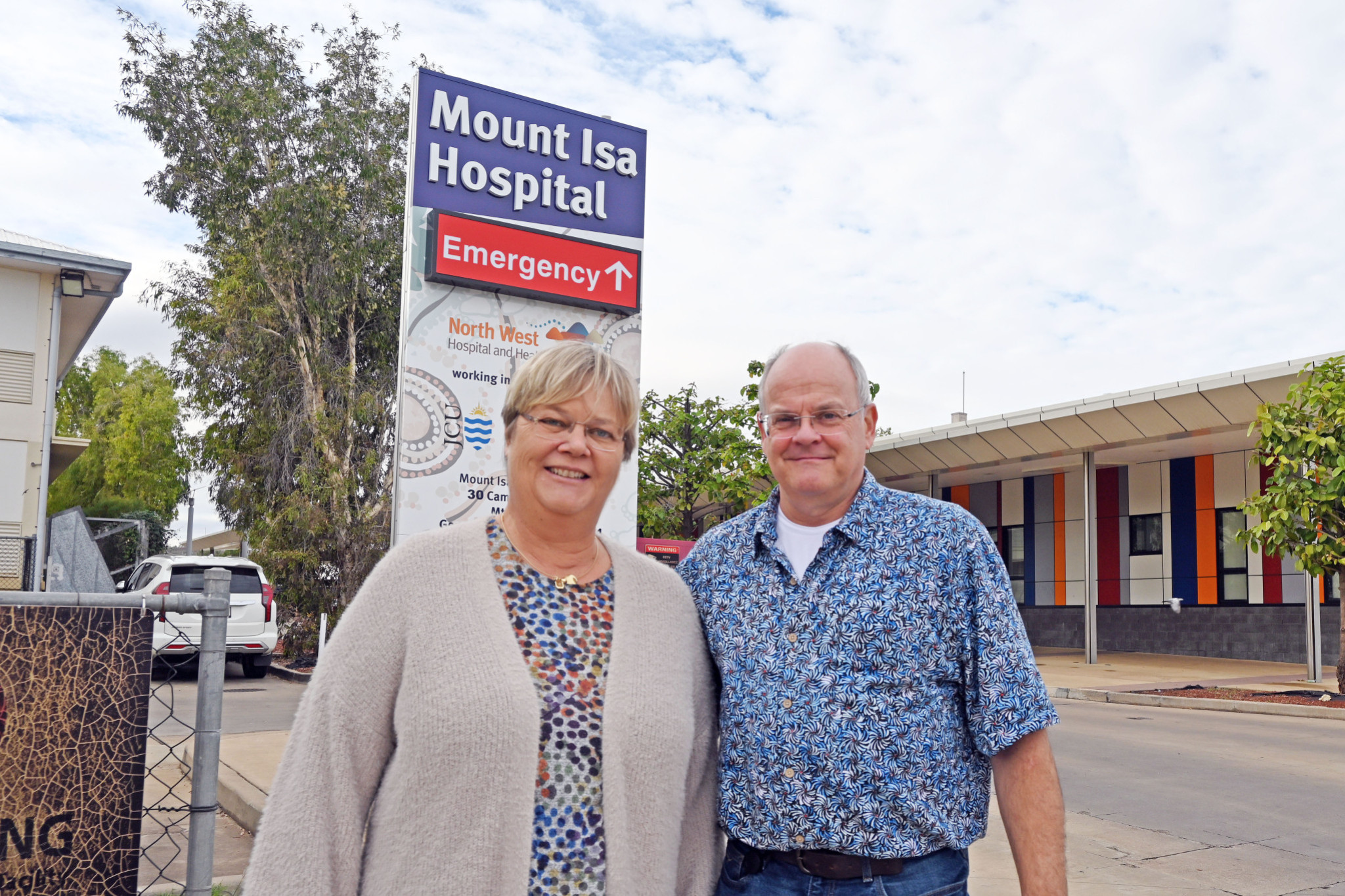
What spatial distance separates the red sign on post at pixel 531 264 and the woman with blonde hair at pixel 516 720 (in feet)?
11.0

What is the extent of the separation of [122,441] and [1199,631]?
36.1 m

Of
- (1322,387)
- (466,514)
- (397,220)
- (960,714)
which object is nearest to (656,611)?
(960,714)

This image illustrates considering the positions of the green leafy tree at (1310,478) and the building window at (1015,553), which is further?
the building window at (1015,553)

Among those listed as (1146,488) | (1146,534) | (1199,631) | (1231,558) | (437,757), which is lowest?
(1199,631)

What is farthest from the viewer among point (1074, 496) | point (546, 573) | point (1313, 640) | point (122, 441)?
point (122, 441)

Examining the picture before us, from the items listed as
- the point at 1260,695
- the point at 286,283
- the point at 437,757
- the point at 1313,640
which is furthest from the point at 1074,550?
the point at 437,757

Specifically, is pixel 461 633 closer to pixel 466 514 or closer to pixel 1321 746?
pixel 466 514

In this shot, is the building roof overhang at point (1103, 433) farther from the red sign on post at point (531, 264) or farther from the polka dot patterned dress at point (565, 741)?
the polka dot patterned dress at point (565, 741)

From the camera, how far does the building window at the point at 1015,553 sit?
29.6 meters

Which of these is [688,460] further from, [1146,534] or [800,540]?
[800,540]

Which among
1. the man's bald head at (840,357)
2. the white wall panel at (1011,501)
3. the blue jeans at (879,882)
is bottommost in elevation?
the blue jeans at (879,882)

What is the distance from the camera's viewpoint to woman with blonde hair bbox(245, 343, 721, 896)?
6.50ft

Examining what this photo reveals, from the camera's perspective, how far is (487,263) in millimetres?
5602

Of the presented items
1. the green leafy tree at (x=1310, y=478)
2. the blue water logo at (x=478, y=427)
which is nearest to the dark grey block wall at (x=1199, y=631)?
the green leafy tree at (x=1310, y=478)
